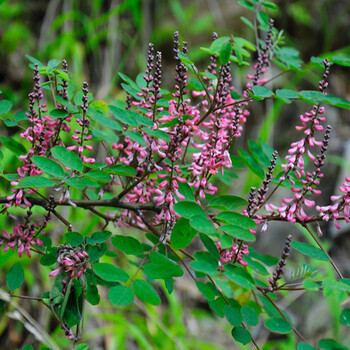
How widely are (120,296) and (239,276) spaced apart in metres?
0.19

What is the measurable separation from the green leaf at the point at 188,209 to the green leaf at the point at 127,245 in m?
0.15

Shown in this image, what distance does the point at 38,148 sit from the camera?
776mm

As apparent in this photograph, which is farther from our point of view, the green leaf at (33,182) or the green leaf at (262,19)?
the green leaf at (262,19)

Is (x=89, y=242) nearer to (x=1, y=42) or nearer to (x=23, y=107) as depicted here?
(x=23, y=107)

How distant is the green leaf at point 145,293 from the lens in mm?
668

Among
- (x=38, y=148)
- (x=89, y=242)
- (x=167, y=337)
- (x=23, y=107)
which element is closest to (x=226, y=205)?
(x=89, y=242)

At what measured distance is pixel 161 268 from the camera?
683 millimetres

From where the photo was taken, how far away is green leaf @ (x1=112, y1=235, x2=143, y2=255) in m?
0.73

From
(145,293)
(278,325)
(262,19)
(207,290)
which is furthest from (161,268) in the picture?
(262,19)

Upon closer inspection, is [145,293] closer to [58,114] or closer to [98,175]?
[98,175]

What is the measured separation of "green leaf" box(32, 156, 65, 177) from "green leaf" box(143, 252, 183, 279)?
0.22 m

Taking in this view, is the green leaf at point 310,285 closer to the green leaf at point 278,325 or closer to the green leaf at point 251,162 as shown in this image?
the green leaf at point 278,325

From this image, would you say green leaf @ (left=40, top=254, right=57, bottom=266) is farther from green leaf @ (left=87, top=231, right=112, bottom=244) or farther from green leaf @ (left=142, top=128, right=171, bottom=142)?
green leaf @ (left=142, top=128, right=171, bottom=142)

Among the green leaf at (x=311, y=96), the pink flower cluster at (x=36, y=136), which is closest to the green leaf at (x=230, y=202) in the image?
the green leaf at (x=311, y=96)
